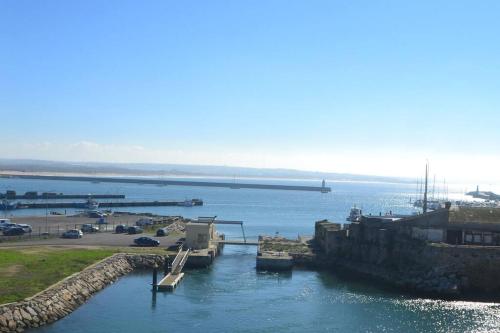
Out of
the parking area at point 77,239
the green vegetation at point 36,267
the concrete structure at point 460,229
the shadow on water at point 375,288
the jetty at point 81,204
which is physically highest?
the concrete structure at point 460,229

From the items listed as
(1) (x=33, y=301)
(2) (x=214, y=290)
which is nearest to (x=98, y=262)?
(2) (x=214, y=290)

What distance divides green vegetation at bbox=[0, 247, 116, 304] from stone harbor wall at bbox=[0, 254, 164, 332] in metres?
0.58

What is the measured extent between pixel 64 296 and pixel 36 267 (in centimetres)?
513

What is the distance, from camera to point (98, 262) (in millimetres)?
38156

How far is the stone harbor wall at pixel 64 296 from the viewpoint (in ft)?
84.4

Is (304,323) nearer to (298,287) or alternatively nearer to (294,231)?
(298,287)

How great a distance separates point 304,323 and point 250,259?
18839 mm

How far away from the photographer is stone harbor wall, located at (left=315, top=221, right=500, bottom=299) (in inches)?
1442

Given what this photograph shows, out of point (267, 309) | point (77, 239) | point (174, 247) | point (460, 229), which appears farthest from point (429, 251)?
point (77, 239)

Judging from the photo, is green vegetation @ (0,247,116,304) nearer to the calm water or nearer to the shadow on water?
the calm water

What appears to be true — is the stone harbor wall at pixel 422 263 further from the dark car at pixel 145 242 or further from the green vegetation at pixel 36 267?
the green vegetation at pixel 36 267

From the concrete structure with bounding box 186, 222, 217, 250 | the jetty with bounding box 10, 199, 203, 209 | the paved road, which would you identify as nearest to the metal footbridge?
the concrete structure with bounding box 186, 222, 217, 250

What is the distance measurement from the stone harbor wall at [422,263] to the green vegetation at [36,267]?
1732 cm

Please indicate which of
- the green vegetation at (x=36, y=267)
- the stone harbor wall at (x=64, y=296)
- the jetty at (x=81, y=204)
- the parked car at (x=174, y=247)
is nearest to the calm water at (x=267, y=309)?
the stone harbor wall at (x=64, y=296)
